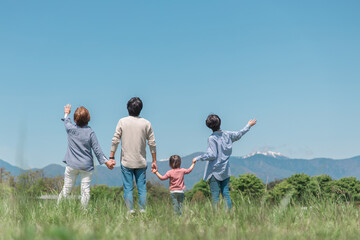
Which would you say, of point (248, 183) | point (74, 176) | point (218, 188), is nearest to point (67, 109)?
point (74, 176)

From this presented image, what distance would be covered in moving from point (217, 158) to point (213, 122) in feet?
2.55

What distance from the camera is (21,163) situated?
2990 mm

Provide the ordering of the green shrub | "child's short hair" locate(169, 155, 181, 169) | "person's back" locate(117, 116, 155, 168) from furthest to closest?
the green shrub → "child's short hair" locate(169, 155, 181, 169) → "person's back" locate(117, 116, 155, 168)

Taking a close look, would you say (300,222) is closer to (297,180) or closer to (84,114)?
(84,114)

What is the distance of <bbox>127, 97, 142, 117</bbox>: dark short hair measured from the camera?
779 centimetres

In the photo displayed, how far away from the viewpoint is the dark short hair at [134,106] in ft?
25.5

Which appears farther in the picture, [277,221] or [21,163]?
[277,221]

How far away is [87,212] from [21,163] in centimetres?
367

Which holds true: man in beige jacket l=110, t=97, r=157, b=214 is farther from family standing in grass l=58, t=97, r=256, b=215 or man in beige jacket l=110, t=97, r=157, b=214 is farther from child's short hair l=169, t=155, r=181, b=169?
child's short hair l=169, t=155, r=181, b=169

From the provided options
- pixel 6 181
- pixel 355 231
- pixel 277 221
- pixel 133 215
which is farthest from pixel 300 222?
pixel 6 181

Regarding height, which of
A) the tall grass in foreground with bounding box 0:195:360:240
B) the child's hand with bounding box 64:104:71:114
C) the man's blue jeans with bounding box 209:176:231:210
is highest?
the child's hand with bounding box 64:104:71:114

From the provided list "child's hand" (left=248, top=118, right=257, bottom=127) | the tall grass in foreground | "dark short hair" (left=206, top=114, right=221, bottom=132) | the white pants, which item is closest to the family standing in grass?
the white pants

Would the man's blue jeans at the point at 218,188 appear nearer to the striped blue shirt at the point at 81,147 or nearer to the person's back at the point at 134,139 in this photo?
the person's back at the point at 134,139

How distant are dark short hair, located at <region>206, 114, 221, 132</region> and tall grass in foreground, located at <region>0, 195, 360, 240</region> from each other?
2249mm
